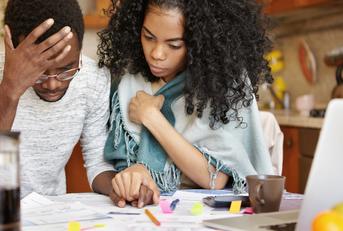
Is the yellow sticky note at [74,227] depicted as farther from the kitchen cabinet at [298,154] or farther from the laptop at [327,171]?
the kitchen cabinet at [298,154]

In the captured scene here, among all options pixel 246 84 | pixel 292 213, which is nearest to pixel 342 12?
pixel 246 84

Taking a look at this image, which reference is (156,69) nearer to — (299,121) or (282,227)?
(282,227)

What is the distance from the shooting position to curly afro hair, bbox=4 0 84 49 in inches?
57.4

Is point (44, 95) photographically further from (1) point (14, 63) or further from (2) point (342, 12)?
→ (2) point (342, 12)

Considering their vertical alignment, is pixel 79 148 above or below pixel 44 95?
below

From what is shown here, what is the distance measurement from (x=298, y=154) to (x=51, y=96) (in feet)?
6.10

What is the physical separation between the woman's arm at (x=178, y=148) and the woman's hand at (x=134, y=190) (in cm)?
24

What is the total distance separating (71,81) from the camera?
5.54 feet

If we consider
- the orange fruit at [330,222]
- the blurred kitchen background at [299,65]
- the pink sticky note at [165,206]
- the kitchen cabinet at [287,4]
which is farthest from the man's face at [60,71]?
the kitchen cabinet at [287,4]

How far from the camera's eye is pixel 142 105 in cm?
163

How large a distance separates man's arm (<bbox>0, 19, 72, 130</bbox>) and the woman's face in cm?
25

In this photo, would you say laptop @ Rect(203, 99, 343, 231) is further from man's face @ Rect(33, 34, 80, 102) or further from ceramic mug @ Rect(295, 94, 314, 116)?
ceramic mug @ Rect(295, 94, 314, 116)

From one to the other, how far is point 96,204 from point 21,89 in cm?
36

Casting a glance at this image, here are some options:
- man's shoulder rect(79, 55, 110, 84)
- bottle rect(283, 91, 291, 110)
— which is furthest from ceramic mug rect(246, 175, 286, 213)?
bottle rect(283, 91, 291, 110)
